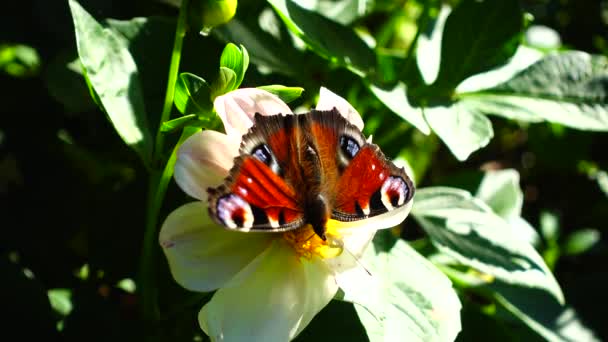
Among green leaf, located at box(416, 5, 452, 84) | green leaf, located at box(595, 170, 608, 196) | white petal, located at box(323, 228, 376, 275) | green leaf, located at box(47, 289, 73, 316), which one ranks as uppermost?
white petal, located at box(323, 228, 376, 275)

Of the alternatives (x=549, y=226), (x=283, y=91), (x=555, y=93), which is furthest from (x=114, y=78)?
(x=549, y=226)

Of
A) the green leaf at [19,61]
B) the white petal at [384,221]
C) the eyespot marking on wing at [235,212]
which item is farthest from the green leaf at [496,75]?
the green leaf at [19,61]

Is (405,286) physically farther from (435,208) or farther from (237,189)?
(237,189)

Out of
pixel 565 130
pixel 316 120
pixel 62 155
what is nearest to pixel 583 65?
pixel 565 130

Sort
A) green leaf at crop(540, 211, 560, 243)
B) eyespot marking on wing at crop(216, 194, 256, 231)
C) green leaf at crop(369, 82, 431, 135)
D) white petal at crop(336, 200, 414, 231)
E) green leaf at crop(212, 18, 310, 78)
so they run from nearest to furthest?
eyespot marking on wing at crop(216, 194, 256, 231) → white petal at crop(336, 200, 414, 231) → green leaf at crop(369, 82, 431, 135) → green leaf at crop(212, 18, 310, 78) → green leaf at crop(540, 211, 560, 243)

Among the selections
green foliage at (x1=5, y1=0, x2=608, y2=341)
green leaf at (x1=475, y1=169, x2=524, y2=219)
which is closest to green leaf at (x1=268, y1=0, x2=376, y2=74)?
green foliage at (x1=5, y1=0, x2=608, y2=341)

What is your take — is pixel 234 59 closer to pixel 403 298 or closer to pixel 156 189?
pixel 156 189

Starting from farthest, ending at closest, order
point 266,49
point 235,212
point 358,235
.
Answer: point 266,49 → point 358,235 → point 235,212

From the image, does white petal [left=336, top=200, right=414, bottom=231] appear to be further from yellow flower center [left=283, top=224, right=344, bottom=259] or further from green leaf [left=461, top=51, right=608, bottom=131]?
green leaf [left=461, top=51, right=608, bottom=131]
